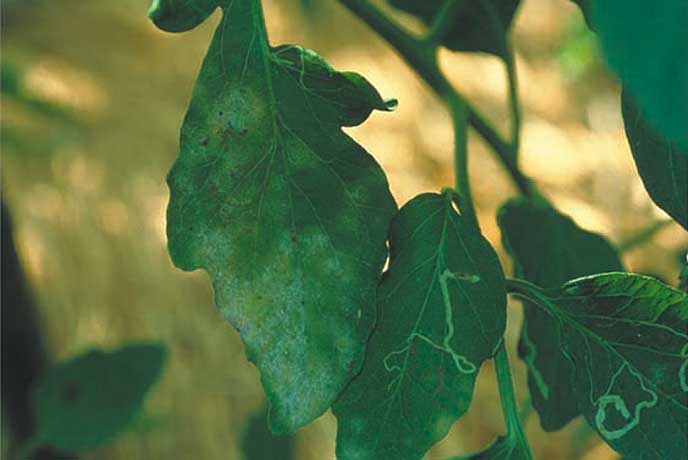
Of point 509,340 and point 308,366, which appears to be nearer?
point 308,366

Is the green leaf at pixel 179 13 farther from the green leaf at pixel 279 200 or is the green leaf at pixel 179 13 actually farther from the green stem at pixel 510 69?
the green stem at pixel 510 69

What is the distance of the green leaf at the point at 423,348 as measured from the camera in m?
0.27

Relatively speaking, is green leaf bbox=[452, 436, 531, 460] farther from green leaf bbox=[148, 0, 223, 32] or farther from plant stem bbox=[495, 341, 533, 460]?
green leaf bbox=[148, 0, 223, 32]

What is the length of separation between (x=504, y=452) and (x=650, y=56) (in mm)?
144

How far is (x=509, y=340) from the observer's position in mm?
1482

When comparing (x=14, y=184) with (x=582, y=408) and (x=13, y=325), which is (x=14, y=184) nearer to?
(x=13, y=325)

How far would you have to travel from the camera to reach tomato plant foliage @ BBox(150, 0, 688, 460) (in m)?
Result: 0.27

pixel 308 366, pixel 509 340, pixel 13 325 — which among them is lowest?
pixel 509 340

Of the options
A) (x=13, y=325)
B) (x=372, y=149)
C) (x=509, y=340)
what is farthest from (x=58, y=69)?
(x=13, y=325)

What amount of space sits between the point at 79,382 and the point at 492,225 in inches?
45.4

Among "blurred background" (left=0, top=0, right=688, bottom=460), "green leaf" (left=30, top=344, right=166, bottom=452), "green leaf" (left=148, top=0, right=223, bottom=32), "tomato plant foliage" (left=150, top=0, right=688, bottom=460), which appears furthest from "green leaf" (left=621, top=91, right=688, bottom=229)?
"blurred background" (left=0, top=0, right=688, bottom=460)

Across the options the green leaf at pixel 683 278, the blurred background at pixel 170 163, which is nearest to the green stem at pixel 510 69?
the green leaf at pixel 683 278

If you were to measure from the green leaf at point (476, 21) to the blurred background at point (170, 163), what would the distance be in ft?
2.79

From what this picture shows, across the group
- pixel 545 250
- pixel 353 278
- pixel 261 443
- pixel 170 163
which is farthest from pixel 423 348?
pixel 170 163
